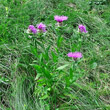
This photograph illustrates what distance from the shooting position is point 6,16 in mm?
2096

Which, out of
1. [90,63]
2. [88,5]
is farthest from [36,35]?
[88,5]

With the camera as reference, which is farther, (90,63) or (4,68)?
(90,63)

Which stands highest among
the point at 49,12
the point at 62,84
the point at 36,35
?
the point at 36,35

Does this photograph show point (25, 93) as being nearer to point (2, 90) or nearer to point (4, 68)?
point (2, 90)

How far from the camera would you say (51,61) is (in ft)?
5.46

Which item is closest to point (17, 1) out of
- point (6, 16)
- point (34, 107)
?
point (6, 16)

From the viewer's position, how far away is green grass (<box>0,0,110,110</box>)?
1394 millimetres

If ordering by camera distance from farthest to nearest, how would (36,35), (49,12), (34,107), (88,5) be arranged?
(88,5)
(49,12)
(34,107)
(36,35)

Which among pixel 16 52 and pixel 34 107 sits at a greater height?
pixel 16 52

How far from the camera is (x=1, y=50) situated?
1792 millimetres

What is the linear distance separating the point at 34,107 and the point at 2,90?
306mm

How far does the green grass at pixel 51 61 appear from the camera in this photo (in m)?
1.39

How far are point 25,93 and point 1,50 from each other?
0.54m

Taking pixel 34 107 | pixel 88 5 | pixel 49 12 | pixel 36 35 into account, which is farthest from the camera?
pixel 88 5
